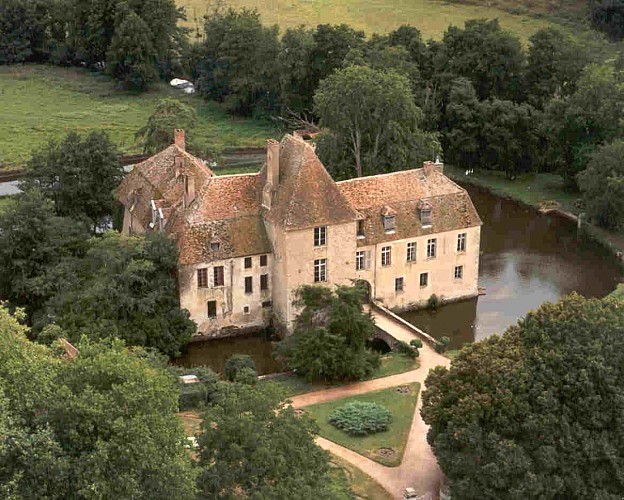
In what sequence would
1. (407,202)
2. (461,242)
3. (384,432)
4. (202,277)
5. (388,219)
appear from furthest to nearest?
(461,242) → (407,202) → (388,219) → (202,277) → (384,432)

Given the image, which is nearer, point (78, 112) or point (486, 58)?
point (486, 58)

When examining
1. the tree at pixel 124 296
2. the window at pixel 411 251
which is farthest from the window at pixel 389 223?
the tree at pixel 124 296

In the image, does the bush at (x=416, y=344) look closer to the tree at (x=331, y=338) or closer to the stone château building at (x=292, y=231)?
the tree at (x=331, y=338)

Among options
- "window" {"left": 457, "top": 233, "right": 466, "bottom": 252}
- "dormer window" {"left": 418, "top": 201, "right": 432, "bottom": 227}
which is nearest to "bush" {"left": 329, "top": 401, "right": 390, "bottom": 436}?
"dormer window" {"left": 418, "top": 201, "right": 432, "bottom": 227}

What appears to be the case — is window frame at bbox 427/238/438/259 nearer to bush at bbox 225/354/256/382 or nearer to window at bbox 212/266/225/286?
window at bbox 212/266/225/286

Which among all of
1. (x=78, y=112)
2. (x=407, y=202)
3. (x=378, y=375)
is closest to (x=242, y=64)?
(x=78, y=112)

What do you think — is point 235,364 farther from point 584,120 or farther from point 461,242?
point 584,120

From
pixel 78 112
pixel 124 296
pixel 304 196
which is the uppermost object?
pixel 304 196
